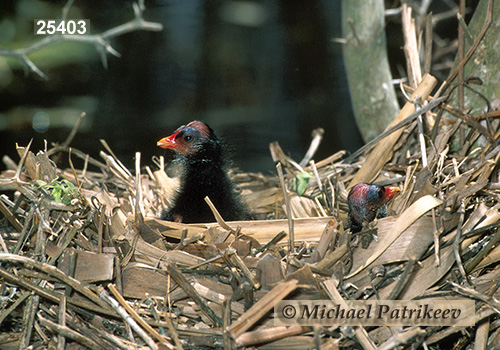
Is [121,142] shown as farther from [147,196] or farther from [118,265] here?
[118,265]

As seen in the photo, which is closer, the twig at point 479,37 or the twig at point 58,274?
the twig at point 58,274

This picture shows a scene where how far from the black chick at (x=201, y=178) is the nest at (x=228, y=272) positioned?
0.92ft

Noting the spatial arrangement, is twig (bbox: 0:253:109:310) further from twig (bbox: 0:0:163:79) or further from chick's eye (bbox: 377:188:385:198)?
twig (bbox: 0:0:163:79)

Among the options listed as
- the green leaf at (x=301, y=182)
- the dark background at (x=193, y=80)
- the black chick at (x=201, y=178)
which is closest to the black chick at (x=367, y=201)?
the black chick at (x=201, y=178)

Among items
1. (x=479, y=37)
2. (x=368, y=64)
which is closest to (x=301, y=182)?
(x=368, y=64)

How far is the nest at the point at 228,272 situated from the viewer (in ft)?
3.71

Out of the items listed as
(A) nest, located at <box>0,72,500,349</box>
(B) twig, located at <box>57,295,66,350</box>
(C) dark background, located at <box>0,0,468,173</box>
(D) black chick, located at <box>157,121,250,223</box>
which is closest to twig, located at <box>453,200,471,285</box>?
(A) nest, located at <box>0,72,500,349</box>

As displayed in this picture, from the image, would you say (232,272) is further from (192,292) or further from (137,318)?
(137,318)

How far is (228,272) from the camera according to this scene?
1.26m

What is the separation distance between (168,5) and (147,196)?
2.79ft

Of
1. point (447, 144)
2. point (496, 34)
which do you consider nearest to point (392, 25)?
point (496, 34)

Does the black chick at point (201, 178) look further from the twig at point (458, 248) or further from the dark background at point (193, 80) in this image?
the twig at point (458, 248)

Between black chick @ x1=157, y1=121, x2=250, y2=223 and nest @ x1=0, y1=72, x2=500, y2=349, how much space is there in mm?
280

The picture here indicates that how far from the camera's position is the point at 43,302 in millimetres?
1266
